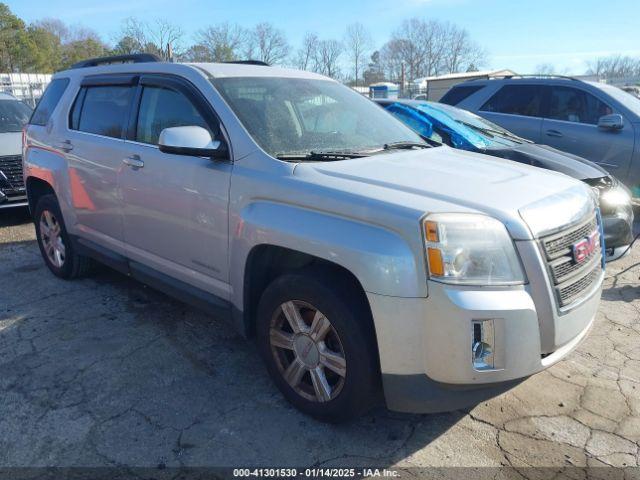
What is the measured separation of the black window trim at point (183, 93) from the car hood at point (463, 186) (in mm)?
675

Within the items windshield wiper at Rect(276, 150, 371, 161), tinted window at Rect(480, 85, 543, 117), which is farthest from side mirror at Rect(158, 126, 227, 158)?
tinted window at Rect(480, 85, 543, 117)

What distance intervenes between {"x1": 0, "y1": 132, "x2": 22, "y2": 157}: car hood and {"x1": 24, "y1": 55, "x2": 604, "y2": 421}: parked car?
12.9 feet

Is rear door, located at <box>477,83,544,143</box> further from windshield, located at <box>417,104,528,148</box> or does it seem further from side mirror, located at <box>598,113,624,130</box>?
windshield, located at <box>417,104,528,148</box>

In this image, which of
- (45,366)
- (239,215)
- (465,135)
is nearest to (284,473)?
(239,215)

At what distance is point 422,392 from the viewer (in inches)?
96.2

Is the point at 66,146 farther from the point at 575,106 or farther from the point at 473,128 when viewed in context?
the point at 575,106

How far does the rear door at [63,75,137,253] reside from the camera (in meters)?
4.04

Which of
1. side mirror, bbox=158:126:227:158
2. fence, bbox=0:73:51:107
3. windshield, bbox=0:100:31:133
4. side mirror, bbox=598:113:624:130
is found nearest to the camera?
side mirror, bbox=158:126:227:158

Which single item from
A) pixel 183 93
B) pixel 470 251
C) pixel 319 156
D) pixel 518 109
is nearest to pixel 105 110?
pixel 183 93

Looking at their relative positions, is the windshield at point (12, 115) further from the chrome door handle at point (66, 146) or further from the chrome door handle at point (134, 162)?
the chrome door handle at point (134, 162)

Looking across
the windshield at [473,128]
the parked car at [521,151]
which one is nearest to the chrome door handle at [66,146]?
the parked car at [521,151]

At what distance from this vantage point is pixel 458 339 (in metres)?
2.29

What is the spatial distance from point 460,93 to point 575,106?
1.83 meters

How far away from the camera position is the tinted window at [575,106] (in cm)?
748
